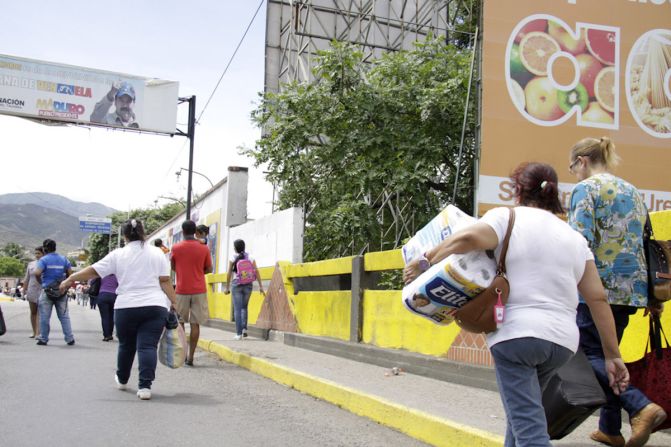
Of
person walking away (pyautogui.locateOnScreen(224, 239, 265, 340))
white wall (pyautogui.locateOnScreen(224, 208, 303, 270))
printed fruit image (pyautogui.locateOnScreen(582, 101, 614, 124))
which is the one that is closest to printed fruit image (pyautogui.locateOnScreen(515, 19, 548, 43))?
printed fruit image (pyautogui.locateOnScreen(582, 101, 614, 124))

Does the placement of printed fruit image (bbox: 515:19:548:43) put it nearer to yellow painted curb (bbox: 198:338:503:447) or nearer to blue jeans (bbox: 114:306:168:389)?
yellow painted curb (bbox: 198:338:503:447)

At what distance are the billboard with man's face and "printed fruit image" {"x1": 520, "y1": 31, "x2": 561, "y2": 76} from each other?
17.3m

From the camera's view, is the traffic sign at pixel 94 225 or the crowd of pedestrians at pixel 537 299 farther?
the traffic sign at pixel 94 225

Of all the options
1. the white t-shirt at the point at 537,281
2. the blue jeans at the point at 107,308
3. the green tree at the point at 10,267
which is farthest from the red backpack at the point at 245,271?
the green tree at the point at 10,267

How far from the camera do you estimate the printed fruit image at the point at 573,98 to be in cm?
1112

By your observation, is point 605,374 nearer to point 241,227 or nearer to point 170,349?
point 170,349

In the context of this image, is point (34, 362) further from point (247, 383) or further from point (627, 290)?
point (627, 290)

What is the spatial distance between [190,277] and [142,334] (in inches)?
93.7

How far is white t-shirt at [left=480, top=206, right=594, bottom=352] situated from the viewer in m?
2.59

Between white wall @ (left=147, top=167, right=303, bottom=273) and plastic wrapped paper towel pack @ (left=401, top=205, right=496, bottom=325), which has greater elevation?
white wall @ (left=147, top=167, right=303, bottom=273)

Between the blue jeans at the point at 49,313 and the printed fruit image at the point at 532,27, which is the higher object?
the printed fruit image at the point at 532,27

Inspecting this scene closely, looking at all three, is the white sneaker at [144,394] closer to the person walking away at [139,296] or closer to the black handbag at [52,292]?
the person walking away at [139,296]

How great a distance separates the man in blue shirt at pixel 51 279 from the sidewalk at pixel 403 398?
3.62 meters

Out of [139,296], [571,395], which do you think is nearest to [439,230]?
[571,395]
